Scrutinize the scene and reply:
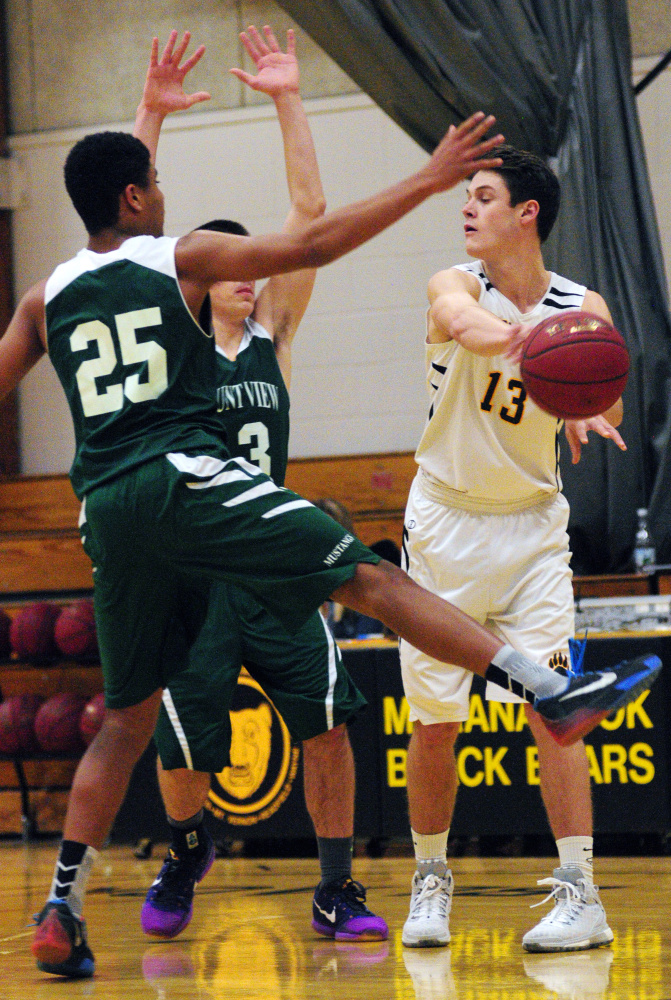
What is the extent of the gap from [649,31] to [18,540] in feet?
16.0

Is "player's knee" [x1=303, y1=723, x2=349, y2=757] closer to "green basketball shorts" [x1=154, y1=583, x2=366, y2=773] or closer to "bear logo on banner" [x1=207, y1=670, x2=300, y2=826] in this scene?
"green basketball shorts" [x1=154, y1=583, x2=366, y2=773]

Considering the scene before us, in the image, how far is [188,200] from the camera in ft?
27.8

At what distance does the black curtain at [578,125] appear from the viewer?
5.88m

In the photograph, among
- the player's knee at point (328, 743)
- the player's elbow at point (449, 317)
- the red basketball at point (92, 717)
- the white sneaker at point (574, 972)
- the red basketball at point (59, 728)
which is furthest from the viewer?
the red basketball at point (59, 728)

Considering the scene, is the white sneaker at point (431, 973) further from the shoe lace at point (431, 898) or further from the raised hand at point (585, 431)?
the raised hand at point (585, 431)

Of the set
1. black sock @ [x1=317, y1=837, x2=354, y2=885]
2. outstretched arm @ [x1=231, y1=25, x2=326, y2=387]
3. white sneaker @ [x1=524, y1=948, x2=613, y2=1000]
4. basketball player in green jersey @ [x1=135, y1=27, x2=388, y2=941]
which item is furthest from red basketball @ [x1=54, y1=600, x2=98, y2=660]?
white sneaker @ [x1=524, y1=948, x2=613, y2=1000]

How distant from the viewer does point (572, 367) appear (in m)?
2.95

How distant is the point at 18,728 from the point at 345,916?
154 inches

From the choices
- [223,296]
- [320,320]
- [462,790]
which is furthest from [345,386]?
[223,296]

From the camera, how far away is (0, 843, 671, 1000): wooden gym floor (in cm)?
279

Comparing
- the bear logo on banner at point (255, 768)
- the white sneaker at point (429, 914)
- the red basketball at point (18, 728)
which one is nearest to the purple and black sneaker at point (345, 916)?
the white sneaker at point (429, 914)

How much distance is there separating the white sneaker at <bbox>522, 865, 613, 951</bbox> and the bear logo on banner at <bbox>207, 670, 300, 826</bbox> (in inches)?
101

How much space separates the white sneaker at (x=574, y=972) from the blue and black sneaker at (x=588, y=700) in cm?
51

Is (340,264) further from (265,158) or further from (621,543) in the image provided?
(621,543)
